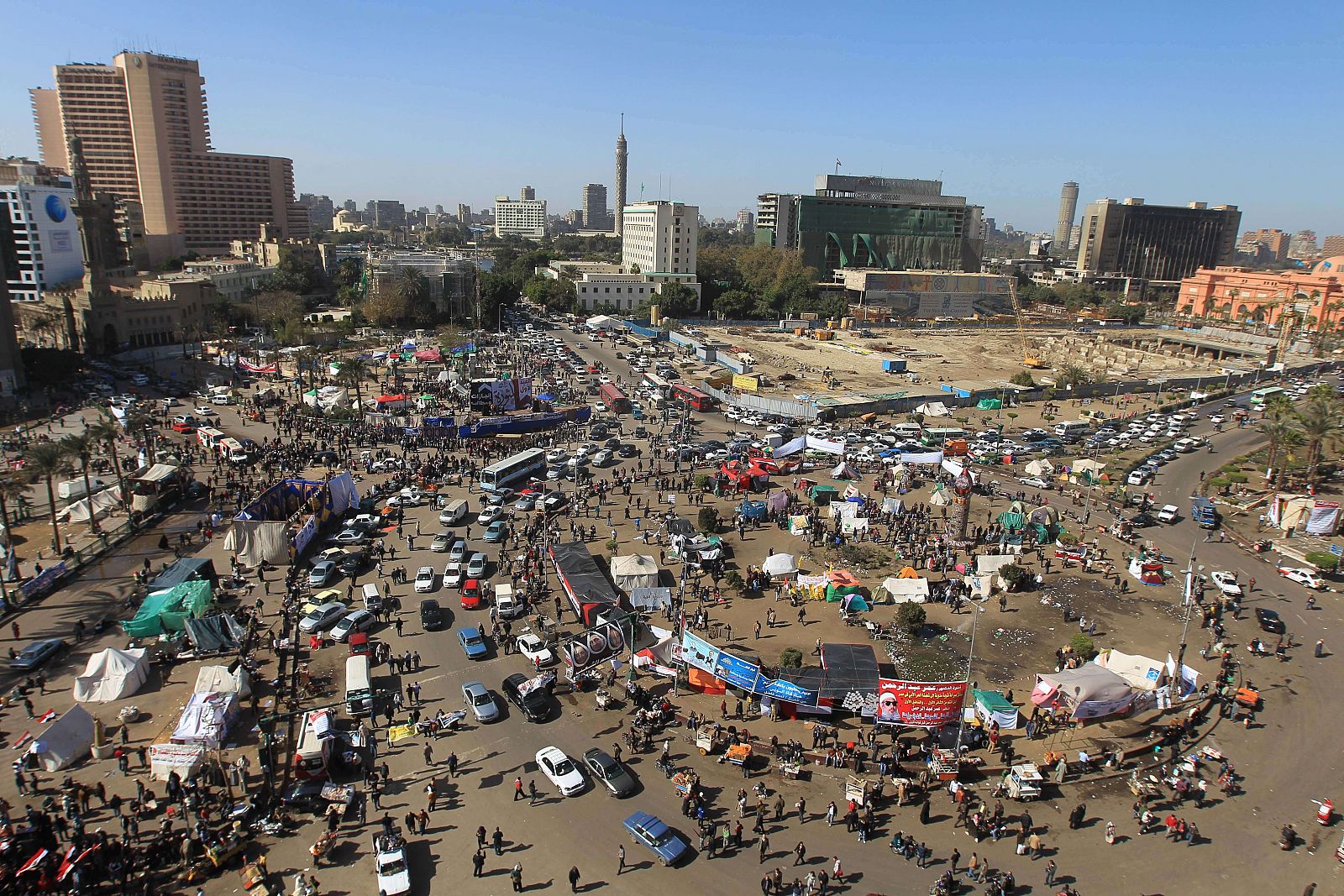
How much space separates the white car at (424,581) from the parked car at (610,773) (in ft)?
36.5

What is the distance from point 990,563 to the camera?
96.9ft

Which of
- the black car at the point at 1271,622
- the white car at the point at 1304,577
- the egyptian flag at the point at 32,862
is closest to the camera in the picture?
the egyptian flag at the point at 32,862

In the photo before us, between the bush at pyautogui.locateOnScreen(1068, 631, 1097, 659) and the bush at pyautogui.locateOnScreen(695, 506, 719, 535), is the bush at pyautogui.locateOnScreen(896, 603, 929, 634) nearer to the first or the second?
the bush at pyautogui.locateOnScreen(1068, 631, 1097, 659)

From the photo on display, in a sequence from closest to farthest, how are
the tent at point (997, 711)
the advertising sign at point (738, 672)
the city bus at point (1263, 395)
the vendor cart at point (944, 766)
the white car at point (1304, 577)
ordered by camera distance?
1. the vendor cart at point (944, 766)
2. the tent at point (997, 711)
3. the advertising sign at point (738, 672)
4. the white car at point (1304, 577)
5. the city bus at point (1263, 395)

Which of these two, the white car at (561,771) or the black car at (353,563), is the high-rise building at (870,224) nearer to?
the black car at (353,563)

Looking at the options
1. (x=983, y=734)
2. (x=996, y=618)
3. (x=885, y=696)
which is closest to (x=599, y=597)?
(x=885, y=696)

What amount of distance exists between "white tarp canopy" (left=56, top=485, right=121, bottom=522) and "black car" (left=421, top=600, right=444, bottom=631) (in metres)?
17.6

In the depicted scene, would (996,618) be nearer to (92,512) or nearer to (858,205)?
(92,512)

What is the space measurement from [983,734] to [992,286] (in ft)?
397

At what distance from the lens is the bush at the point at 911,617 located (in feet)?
82.9

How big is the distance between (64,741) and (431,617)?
9.52 meters

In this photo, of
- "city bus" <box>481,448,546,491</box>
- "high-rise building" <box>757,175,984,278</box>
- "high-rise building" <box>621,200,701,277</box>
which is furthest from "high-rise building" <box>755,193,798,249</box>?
"city bus" <box>481,448,546,491</box>

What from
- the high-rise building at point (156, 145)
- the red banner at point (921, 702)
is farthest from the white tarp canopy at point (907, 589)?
the high-rise building at point (156, 145)

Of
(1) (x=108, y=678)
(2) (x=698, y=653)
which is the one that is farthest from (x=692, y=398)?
(1) (x=108, y=678)
